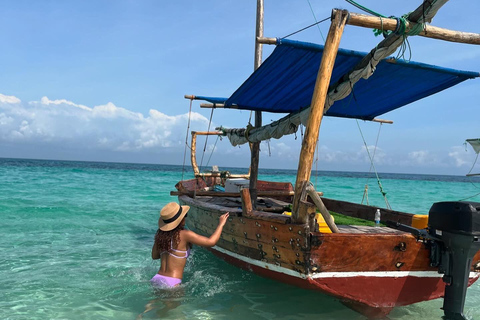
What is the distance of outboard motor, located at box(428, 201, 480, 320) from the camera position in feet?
12.4

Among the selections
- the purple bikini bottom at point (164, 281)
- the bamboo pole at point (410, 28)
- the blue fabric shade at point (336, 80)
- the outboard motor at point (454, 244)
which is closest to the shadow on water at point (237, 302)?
the purple bikini bottom at point (164, 281)

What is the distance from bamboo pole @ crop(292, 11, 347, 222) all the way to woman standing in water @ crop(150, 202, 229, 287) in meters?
1.25

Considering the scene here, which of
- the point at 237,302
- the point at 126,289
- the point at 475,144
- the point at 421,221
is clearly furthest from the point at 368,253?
the point at 475,144

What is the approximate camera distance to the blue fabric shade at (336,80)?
5.64m

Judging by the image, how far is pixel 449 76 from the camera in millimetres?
6148

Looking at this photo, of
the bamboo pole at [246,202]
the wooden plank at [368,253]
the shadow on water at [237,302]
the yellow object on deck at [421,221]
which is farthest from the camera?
the yellow object on deck at [421,221]

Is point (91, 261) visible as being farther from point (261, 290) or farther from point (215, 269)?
point (261, 290)

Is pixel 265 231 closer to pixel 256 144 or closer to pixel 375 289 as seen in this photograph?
pixel 375 289

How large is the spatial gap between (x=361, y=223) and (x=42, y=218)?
10.7 m

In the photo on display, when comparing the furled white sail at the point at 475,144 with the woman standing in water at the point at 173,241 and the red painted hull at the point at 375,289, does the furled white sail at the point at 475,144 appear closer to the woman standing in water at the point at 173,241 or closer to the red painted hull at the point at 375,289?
the red painted hull at the point at 375,289

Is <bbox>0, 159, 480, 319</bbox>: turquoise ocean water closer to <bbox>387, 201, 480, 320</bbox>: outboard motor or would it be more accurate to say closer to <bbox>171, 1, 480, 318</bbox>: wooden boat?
<bbox>171, 1, 480, 318</bbox>: wooden boat

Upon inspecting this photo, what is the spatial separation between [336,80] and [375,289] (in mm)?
3881

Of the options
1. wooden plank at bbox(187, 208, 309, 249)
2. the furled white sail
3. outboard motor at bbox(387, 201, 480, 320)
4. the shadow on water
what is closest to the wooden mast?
wooden plank at bbox(187, 208, 309, 249)

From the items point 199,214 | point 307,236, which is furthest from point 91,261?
point 307,236
